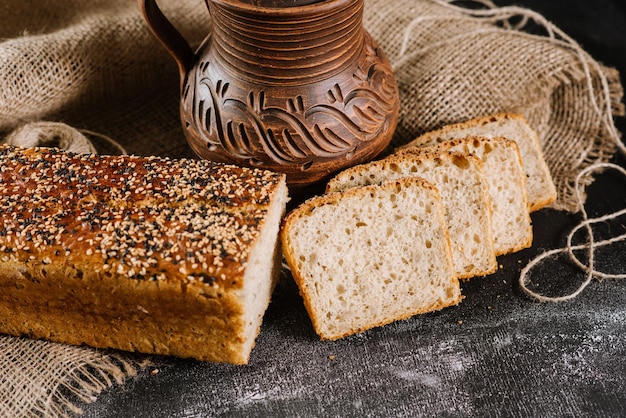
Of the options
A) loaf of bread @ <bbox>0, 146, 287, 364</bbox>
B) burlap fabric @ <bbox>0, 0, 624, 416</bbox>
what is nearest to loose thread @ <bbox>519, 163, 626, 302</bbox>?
burlap fabric @ <bbox>0, 0, 624, 416</bbox>

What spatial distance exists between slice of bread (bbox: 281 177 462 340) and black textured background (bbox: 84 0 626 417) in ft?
0.49

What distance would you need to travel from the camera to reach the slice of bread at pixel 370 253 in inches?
106

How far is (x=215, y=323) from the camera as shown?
8.07 feet

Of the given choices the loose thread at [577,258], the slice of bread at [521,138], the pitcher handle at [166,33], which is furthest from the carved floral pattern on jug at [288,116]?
the loose thread at [577,258]

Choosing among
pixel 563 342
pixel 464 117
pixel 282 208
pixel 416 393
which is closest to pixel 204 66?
pixel 282 208

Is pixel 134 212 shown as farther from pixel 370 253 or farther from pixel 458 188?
pixel 458 188

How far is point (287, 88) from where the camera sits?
2750mm

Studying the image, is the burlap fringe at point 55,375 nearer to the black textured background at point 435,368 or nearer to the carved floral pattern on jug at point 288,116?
the black textured background at point 435,368

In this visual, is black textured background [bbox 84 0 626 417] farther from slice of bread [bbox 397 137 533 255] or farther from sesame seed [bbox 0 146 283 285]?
sesame seed [bbox 0 146 283 285]

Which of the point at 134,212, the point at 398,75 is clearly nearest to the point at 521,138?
the point at 398,75

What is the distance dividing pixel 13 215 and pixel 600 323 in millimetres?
2422

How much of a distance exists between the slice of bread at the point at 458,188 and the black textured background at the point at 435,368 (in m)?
0.16

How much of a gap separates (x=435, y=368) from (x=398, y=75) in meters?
1.67

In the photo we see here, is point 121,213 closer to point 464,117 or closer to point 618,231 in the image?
point 464,117
